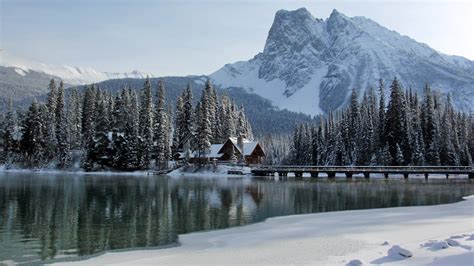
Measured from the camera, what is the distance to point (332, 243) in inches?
750

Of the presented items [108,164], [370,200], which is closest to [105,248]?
[370,200]

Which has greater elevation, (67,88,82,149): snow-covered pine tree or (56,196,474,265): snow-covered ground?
(67,88,82,149): snow-covered pine tree

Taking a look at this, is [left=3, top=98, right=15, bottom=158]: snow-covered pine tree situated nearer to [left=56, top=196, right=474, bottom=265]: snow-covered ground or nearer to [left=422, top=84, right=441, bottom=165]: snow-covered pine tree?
[left=422, top=84, right=441, bottom=165]: snow-covered pine tree

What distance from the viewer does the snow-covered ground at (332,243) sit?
49.3 feet

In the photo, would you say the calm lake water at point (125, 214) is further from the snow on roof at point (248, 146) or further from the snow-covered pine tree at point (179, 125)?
the snow on roof at point (248, 146)

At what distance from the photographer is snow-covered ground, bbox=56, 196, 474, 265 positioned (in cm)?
1502

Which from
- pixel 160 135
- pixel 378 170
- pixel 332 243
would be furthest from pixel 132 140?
pixel 332 243

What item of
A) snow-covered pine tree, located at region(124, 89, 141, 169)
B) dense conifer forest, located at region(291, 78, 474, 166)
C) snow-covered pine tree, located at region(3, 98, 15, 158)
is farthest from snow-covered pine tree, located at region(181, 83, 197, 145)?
snow-covered pine tree, located at region(3, 98, 15, 158)

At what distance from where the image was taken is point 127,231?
23656 mm

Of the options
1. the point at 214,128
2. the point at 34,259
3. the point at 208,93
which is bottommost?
the point at 34,259

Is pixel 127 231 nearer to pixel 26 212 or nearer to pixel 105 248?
pixel 105 248

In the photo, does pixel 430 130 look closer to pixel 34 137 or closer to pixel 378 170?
pixel 378 170

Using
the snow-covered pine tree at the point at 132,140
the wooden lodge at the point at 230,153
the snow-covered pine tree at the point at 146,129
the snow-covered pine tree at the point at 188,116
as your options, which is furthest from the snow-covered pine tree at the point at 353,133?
the snow-covered pine tree at the point at 132,140

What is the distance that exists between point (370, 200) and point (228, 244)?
23.6m
